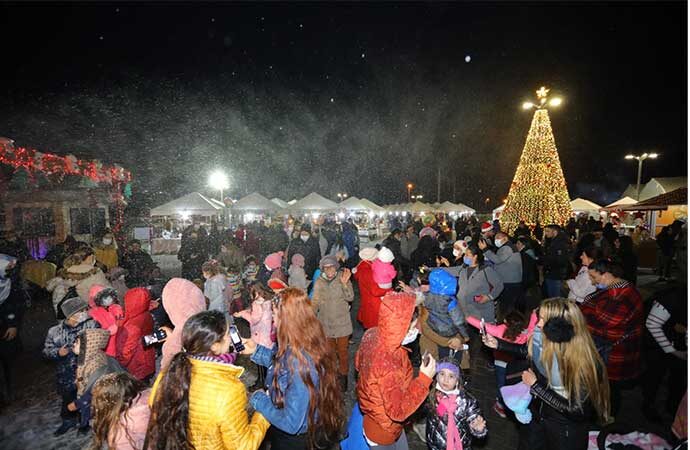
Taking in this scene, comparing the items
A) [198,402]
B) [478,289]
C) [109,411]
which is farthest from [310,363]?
[478,289]

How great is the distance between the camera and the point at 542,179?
16266 mm

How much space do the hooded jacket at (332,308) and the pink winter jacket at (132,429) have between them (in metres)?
2.47

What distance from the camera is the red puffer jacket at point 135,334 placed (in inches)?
142

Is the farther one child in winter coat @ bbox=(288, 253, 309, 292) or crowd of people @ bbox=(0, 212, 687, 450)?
child in winter coat @ bbox=(288, 253, 309, 292)

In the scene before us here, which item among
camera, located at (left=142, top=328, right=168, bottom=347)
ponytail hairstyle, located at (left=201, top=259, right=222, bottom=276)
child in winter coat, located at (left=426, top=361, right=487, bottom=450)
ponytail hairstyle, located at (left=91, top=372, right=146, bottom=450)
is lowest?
child in winter coat, located at (left=426, top=361, right=487, bottom=450)

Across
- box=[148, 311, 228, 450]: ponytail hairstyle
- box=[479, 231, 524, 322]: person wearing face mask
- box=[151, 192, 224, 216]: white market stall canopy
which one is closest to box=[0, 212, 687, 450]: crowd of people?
box=[148, 311, 228, 450]: ponytail hairstyle

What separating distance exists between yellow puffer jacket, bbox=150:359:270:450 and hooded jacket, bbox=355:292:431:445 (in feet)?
2.78

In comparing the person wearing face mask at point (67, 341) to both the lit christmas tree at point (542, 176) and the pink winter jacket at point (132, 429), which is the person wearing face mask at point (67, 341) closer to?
the pink winter jacket at point (132, 429)

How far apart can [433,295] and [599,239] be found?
26.1 ft

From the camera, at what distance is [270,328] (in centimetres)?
401

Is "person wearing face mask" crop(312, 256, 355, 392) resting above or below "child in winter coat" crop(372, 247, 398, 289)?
below

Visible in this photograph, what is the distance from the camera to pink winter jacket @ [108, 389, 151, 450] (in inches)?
83.2

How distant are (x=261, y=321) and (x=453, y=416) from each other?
245 cm

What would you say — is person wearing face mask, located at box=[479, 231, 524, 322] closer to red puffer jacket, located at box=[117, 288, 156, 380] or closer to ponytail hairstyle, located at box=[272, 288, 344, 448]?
ponytail hairstyle, located at box=[272, 288, 344, 448]
